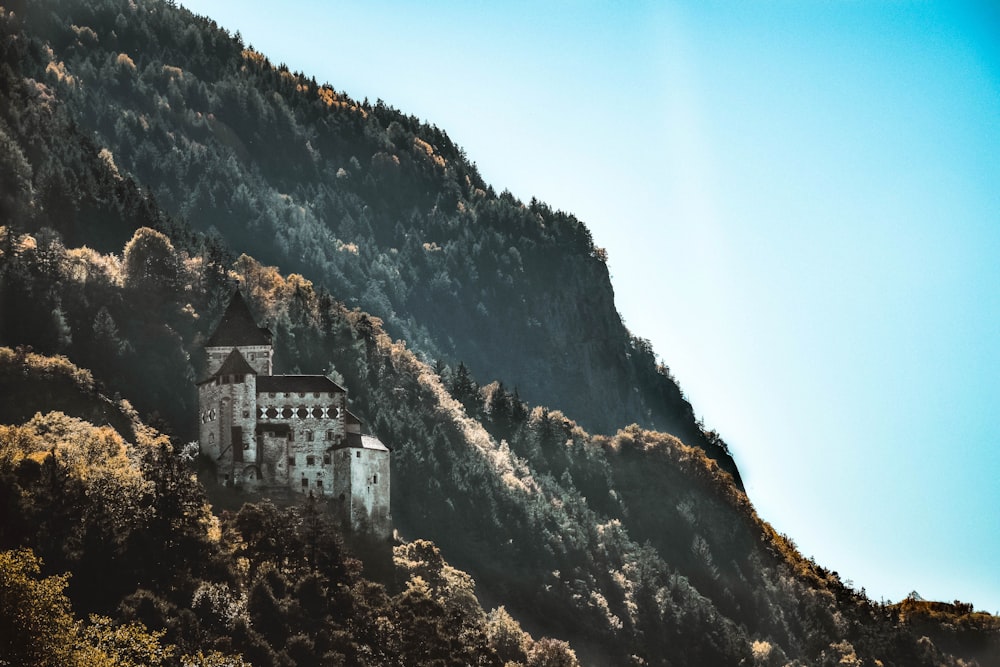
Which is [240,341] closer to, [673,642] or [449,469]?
[449,469]

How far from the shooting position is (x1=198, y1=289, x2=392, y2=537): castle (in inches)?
3725

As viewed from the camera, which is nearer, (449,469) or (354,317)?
(449,469)

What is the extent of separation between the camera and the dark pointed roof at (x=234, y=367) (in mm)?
95688

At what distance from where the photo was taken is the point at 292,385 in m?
96.2

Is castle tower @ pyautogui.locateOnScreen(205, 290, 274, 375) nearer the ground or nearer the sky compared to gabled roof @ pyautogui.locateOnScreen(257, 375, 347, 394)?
nearer the sky

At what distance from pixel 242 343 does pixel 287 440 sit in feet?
28.3

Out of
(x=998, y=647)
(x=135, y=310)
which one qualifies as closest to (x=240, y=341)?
(x=135, y=310)

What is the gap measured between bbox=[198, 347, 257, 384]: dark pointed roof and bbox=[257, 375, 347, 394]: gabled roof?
3.40ft

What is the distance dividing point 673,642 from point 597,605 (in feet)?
30.5

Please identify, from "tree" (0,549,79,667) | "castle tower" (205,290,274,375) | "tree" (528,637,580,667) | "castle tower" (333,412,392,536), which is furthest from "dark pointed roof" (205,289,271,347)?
"tree" (528,637,580,667)

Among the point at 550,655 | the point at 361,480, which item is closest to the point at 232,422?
the point at 361,480

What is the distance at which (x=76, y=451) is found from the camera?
93562 millimetres

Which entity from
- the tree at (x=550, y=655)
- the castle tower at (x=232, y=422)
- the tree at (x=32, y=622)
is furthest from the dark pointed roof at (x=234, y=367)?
the tree at (x=550, y=655)

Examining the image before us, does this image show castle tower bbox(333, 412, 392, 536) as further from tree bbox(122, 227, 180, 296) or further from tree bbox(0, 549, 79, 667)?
tree bbox(122, 227, 180, 296)
